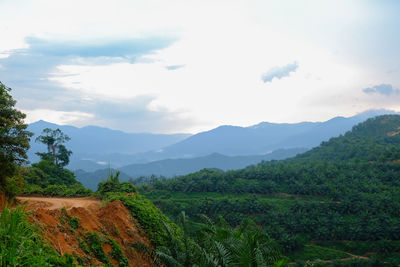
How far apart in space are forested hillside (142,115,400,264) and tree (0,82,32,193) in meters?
16.4

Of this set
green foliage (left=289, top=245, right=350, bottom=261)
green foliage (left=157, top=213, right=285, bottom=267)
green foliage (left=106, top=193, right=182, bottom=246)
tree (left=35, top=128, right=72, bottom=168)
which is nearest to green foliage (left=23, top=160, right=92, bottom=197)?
green foliage (left=106, top=193, right=182, bottom=246)

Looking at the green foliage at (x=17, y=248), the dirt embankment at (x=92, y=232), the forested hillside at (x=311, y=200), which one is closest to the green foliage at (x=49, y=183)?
the dirt embankment at (x=92, y=232)

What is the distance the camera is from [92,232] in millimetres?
7203

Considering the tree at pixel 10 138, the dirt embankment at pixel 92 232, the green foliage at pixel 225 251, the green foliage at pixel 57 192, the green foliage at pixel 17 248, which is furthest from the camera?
the green foliage at pixel 57 192

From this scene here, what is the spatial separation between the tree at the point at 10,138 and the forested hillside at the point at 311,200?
16386 mm

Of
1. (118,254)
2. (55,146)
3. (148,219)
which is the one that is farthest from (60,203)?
(55,146)

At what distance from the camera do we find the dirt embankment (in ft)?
19.2

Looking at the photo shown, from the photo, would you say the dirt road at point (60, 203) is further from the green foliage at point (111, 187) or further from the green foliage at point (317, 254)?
the green foliage at point (317, 254)

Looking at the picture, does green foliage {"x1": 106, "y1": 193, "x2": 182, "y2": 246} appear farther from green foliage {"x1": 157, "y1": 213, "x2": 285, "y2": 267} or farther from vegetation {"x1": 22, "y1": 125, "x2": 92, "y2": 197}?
vegetation {"x1": 22, "y1": 125, "x2": 92, "y2": 197}

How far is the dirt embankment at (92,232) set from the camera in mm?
5859

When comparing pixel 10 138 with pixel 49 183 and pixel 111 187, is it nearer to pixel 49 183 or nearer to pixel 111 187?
pixel 111 187

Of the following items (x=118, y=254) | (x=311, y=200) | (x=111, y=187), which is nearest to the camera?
(x=118, y=254)

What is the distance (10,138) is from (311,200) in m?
33.4

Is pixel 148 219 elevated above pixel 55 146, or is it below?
below
